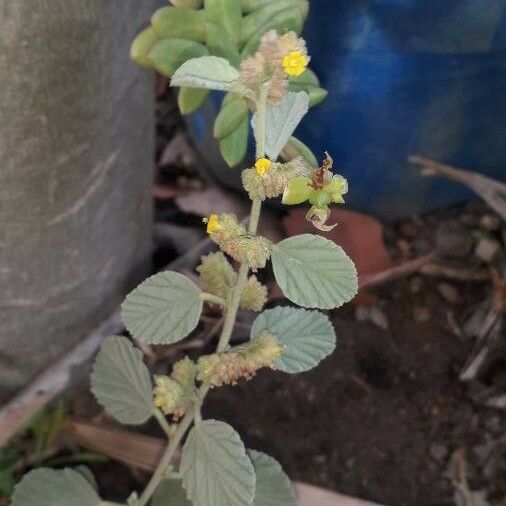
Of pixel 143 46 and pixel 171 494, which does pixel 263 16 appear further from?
pixel 171 494

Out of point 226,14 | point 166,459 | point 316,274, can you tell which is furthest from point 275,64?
point 166,459

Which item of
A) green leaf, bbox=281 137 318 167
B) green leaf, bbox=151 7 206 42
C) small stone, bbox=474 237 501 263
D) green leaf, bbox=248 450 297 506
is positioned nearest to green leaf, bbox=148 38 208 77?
green leaf, bbox=151 7 206 42

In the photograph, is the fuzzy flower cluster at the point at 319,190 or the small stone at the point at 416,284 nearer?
the fuzzy flower cluster at the point at 319,190

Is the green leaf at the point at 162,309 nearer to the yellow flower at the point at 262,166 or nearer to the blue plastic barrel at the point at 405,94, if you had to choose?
the yellow flower at the point at 262,166

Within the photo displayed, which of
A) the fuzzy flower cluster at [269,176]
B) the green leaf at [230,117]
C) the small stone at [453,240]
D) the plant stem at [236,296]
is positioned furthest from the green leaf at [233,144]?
the small stone at [453,240]

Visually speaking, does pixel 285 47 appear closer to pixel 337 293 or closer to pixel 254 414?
pixel 337 293
